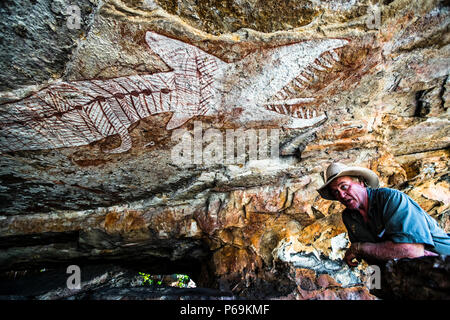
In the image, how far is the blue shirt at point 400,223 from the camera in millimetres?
1396

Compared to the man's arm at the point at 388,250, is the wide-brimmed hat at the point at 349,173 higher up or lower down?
higher up

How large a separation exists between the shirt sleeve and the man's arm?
33 millimetres

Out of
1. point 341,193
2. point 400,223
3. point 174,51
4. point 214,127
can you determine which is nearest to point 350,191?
point 341,193

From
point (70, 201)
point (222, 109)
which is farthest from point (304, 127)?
point (70, 201)

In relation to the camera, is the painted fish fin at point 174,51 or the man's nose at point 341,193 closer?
the painted fish fin at point 174,51

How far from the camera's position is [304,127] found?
259cm

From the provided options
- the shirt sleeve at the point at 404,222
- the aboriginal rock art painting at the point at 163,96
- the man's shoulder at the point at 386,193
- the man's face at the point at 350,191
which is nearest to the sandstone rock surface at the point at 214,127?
the aboriginal rock art painting at the point at 163,96

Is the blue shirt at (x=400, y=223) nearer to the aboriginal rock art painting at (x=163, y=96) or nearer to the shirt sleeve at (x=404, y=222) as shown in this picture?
the shirt sleeve at (x=404, y=222)

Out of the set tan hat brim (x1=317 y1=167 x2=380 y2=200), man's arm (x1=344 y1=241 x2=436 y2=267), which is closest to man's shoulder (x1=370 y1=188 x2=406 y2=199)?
tan hat brim (x1=317 y1=167 x2=380 y2=200)

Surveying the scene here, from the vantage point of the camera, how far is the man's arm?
1379 millimetres

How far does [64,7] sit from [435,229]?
2.76m

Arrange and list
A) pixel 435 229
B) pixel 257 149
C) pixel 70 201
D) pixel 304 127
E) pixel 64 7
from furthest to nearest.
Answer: pixel 70 201
pixel 257 149
pixel 304 127
pixel 435 229
pixel 64 7

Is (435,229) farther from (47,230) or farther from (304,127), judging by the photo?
(47,230)

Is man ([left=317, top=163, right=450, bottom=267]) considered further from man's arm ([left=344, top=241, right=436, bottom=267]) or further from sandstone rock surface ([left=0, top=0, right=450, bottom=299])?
sandstone rock surface ([left=0, top=0, right=450, bottom=299])
